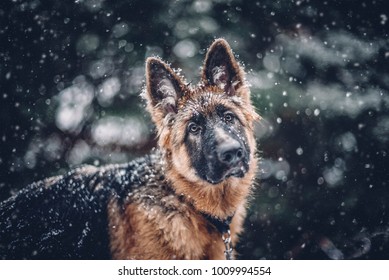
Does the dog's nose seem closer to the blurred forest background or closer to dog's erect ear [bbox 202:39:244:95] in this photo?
dog's erect ear [bbox 202:39:244:95]

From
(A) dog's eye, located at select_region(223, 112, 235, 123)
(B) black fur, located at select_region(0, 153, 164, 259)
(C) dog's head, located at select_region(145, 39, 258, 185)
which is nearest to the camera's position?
(C) dog's head, located at select_region(145, 39, 258, 185)

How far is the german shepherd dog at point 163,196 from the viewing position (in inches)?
116

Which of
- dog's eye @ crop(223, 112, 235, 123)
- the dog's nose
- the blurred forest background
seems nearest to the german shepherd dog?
dog's eye @ crop(223, 112, 235, 123)

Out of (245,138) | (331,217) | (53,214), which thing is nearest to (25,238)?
(53,214)

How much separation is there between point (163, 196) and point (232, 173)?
68cm

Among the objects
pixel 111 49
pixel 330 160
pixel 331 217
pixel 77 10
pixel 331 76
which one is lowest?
pixel 331 217

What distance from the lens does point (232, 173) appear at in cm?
282

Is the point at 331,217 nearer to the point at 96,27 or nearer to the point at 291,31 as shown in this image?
the point at 291,31

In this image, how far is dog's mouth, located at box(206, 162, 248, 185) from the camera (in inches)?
109

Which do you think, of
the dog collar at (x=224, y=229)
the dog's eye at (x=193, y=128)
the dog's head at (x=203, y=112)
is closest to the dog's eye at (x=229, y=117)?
the dog's head at (x=203, y=112)

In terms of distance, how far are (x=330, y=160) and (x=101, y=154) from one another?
3.01 metres

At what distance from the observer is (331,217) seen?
13.9 ft

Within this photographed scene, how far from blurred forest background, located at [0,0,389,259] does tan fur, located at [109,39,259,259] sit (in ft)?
3.31

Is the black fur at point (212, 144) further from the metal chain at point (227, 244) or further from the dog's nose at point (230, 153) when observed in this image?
the metal chain at point (227, 244)
